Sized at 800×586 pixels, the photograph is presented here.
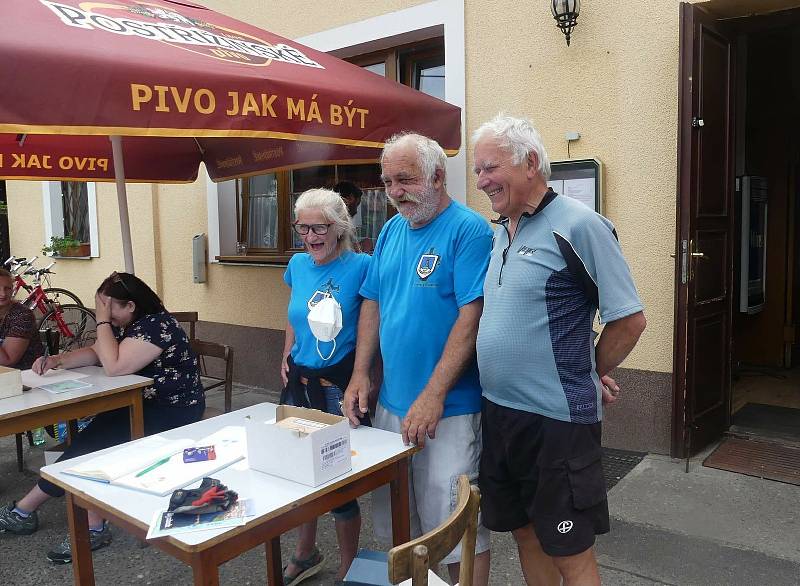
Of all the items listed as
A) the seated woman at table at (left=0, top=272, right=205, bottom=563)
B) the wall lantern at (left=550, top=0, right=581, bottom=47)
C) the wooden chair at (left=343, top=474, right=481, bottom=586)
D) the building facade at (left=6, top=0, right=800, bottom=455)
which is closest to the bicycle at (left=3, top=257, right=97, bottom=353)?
the building facade at (left=6, top=0, right=800, bottom=455)

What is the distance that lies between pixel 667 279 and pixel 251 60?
8.67ft

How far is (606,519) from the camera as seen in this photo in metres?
1.99

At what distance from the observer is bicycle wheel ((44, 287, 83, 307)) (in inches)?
321

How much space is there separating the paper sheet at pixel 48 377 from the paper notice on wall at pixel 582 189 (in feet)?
9.91

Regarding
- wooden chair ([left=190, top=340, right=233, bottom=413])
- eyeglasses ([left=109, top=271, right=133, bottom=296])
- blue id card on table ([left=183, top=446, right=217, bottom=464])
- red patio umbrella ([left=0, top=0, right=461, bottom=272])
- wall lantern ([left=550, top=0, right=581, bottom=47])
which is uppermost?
wall lantern ([left=550, top=0, right=581, bottom=47])

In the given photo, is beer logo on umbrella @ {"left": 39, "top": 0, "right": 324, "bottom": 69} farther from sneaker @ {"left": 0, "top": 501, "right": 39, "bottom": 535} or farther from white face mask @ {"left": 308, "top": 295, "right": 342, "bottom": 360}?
sneaker @ {"left": 0, "top": 501, "right": 39, "bottom": 535}

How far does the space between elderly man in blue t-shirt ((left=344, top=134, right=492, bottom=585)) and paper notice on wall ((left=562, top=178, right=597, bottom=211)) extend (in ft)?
7.05

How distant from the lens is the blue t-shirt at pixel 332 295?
8.75 feet

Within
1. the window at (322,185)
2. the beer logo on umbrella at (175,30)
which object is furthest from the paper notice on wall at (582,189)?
the beer logo on umbrella at (175,30)

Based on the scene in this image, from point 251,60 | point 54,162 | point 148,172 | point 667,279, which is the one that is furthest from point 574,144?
point 54,162

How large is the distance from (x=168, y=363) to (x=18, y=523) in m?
1.13

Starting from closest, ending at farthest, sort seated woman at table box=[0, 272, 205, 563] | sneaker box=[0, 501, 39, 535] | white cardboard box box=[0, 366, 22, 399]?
white cardboard box box=[0, 366, 22, 399] → seated woman at table box=[0, 272, 205, 563] → sneaker box=[0, 501, 39, 535]

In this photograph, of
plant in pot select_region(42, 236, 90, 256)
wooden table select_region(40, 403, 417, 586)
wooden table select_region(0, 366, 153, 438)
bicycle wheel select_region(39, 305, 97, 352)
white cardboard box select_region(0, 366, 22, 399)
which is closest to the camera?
wooden table select_region(40, 403, 417, 586)

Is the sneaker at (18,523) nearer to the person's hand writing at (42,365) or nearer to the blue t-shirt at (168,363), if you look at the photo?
the person's hand writing at (42,365)
